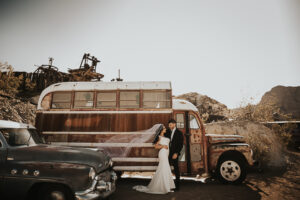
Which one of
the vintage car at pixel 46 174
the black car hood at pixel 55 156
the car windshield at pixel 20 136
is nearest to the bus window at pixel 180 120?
the black car hood at pixel 55 156

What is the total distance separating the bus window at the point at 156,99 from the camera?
623 centimetres

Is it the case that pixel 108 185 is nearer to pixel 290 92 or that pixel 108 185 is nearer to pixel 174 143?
pixel 174 143

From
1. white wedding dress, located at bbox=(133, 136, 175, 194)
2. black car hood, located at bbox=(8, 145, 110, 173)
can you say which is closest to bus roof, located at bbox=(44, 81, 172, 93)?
white wedding dress, located at bbox=(133, 136, 175, 194)

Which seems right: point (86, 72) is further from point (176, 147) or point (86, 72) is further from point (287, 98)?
point (287, 98)

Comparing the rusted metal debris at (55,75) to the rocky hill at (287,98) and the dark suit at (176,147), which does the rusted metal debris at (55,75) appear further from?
the rocky hill at (287,98)

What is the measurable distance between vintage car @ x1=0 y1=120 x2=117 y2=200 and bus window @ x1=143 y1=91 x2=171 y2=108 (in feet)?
10.6

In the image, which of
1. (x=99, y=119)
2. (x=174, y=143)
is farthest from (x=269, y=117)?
(x=99, y=119)

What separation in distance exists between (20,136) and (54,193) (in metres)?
1.57

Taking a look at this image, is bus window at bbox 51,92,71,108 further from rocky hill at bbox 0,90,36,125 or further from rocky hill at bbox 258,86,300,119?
rocky hill at bbox 258,86,300,119

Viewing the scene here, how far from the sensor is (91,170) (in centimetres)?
328

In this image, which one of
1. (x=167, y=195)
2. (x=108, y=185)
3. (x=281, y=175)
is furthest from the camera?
(x=281, y=175)

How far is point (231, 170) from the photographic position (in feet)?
19.9

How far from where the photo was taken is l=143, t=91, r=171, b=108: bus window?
6.23 m

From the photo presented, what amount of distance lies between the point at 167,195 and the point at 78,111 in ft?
14.0
